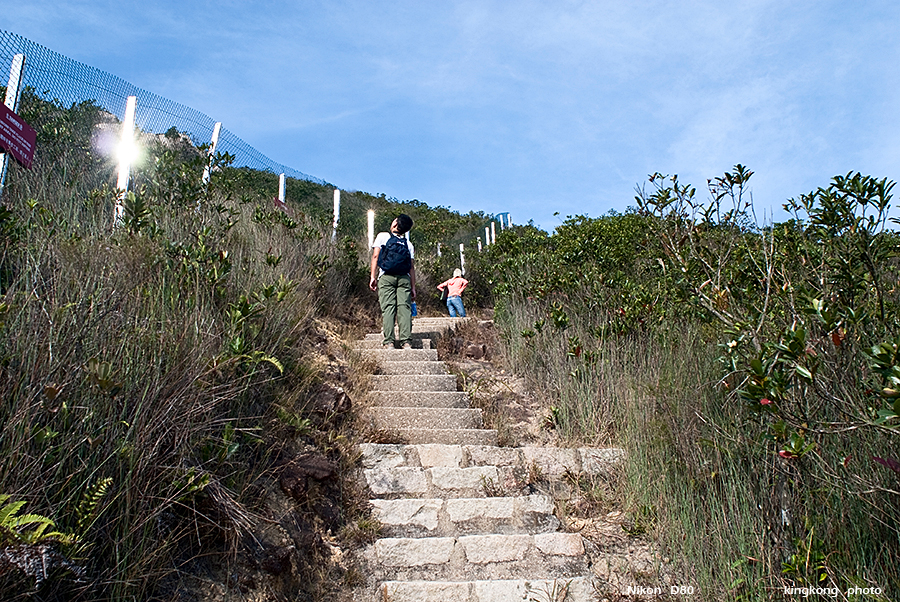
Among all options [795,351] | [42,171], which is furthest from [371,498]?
[42,171]

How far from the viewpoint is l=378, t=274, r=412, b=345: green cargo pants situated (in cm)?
666

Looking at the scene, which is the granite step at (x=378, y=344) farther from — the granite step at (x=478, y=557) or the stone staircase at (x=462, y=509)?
the granite step at (x=478, y=557)

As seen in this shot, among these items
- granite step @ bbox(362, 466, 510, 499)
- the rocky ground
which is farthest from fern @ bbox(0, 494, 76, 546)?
granite step @ bbox(362, 466, 510, 499)

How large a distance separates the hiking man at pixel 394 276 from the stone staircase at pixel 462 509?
1.26 m

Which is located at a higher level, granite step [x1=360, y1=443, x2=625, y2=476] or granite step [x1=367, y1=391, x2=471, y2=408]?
granite step [x1=367, y1=391, x2=471, y2=408]

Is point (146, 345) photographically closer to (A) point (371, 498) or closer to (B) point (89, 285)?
(B) point (89, 285)

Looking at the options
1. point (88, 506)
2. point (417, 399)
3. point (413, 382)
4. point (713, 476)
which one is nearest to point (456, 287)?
point (413, 382)

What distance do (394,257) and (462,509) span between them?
10.6ft

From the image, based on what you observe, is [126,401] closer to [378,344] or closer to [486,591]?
[486,591]

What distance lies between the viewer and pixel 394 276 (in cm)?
666

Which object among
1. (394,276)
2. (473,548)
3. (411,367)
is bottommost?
(473,548)

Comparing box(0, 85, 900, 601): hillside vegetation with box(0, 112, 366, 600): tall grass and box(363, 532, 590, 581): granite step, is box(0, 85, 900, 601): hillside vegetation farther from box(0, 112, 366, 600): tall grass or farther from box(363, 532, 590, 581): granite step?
box(363, 532, 590, 581): granite step

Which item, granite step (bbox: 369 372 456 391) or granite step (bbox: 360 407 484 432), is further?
granite step (bbox: 369 372 456 391)

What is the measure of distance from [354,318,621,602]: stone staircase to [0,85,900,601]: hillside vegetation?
32 centimetres
